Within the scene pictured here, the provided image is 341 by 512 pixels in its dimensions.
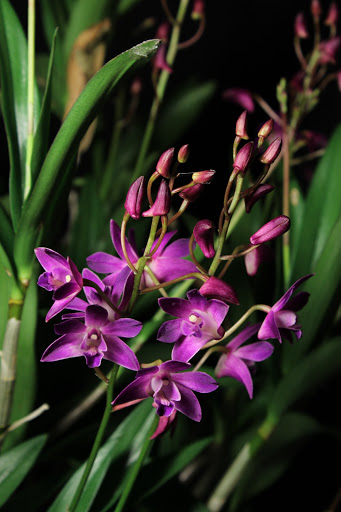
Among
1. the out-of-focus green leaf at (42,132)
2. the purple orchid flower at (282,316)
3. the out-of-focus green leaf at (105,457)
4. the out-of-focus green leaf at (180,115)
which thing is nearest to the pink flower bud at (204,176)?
the purple orchid flower at (282,316)

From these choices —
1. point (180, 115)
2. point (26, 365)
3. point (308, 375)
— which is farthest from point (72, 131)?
point (180, 115)

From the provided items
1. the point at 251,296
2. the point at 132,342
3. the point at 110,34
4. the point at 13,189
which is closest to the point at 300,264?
the point at 251,296

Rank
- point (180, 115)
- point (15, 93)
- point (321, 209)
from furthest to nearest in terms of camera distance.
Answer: point (180, 115) → point (321, 209) → point (15, 93)

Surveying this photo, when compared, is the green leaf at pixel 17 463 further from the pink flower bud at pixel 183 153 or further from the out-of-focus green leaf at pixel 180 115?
the out-of-focus green leaf at pixel 180 115

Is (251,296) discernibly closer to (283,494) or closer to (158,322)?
(158,322)

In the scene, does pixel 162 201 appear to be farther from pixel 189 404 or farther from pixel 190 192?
pixel 189 404

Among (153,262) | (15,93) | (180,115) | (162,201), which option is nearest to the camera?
(162,201)
